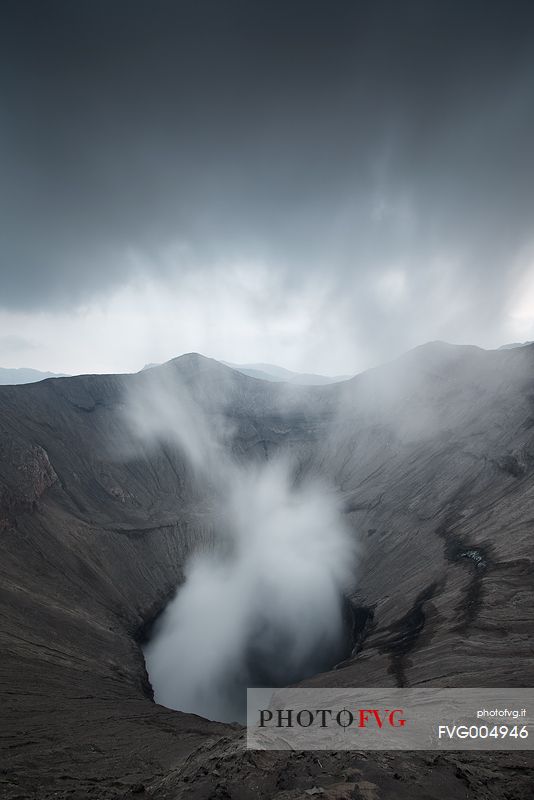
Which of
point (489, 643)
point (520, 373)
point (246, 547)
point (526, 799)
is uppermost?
point (520, 373)

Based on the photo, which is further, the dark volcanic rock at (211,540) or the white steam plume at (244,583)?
the white steam plume at (244,583)

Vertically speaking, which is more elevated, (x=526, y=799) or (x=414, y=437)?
(x=414, y=437)

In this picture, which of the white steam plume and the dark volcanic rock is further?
the white steam plume

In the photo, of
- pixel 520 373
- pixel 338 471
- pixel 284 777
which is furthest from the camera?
pixel 338 471

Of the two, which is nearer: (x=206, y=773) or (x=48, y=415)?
(x=206, y=773)

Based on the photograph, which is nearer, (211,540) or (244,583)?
(244,583)

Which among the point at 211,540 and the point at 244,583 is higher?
the point at 211,540

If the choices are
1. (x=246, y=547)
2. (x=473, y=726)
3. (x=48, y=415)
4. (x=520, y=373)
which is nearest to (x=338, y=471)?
(x=246, y=547)

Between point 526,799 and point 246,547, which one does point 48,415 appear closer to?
point 246,547
